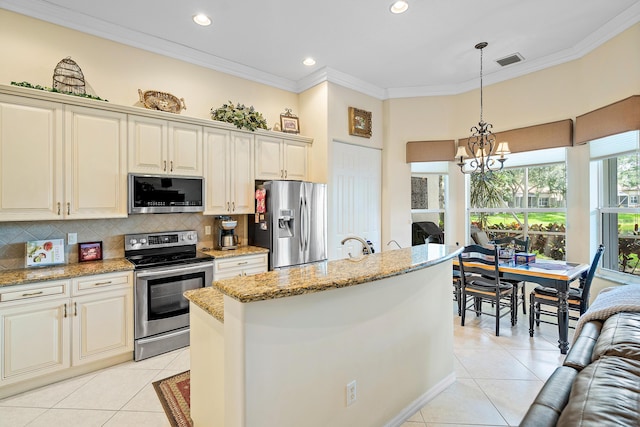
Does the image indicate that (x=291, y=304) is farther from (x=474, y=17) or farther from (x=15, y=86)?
(x=474, y=17)

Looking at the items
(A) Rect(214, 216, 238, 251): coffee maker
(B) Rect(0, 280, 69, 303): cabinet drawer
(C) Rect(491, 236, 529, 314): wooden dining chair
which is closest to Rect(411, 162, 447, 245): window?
(C) Rect(491, 236, 529, 314): wooden dining chair

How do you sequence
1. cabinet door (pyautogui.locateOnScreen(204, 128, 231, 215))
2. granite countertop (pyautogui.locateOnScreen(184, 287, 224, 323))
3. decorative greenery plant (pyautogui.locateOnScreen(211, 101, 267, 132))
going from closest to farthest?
granite countertop (pyautogui.locateOnScreen(184, 287, 224, 323)) < cabinet door (pyautogui.locateOnScreen(204, 128, 231, 215)) < decorative greenery plant (pyautogui.locateOnScreen(211, 101, 267, 132))

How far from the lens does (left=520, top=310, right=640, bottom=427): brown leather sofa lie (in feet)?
2.64

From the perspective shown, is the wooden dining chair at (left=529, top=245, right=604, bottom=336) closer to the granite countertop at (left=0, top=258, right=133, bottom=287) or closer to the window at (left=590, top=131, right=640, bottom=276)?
the window at (left=590, top=131, right=640, bottom=276)

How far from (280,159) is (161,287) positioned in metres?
2.14

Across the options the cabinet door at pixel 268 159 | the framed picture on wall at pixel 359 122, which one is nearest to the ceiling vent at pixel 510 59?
the framed picture on wall at pixel 359 122

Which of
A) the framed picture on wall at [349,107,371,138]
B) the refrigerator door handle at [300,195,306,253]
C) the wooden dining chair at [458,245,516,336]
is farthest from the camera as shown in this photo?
the framed picture on wall at [349,107,371,138]

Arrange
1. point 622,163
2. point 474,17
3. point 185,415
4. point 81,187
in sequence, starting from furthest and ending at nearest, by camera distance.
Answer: point 622,163, point 474,17, point 81,187, point 185,415

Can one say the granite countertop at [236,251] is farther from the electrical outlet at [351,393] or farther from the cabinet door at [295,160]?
the electrical outlet at [351,393]

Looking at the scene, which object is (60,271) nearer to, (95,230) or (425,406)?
(95,230)

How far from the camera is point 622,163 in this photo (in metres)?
3.47

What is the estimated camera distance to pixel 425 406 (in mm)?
2160

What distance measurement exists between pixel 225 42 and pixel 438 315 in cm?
362

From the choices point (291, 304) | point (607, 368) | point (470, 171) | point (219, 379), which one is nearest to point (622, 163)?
point (470, 171)
